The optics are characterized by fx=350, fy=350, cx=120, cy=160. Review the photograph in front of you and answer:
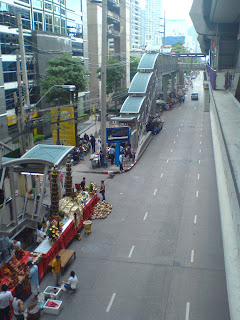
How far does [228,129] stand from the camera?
1223cm

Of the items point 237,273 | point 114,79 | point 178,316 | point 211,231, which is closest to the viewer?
point 237,273

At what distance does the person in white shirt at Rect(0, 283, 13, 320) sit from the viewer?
10.2 m

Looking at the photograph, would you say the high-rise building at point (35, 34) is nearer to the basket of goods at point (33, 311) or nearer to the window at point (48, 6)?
the window at point (48, 6)

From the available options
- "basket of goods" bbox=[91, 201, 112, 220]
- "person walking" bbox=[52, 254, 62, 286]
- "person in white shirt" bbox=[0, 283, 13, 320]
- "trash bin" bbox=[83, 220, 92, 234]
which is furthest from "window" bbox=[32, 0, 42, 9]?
"person in white shirt" bbox=[0, 283, 13, 320]

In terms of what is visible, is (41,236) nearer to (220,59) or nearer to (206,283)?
(206,283)

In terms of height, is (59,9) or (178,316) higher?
(59,9)

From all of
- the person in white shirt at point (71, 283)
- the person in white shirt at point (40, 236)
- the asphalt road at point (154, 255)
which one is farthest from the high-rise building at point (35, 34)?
the person in white shirt at point (71, 283)

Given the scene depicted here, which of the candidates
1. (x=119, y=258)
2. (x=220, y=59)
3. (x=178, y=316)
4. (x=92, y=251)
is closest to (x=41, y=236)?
(x=92, y=251)

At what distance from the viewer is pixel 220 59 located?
102 ft

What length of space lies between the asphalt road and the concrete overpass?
365 centimetres

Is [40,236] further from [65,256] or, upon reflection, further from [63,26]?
[63,26]

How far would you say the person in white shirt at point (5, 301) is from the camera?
10250 millimetres

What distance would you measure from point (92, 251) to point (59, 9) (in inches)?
1505

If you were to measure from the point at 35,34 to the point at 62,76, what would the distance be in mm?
7415
